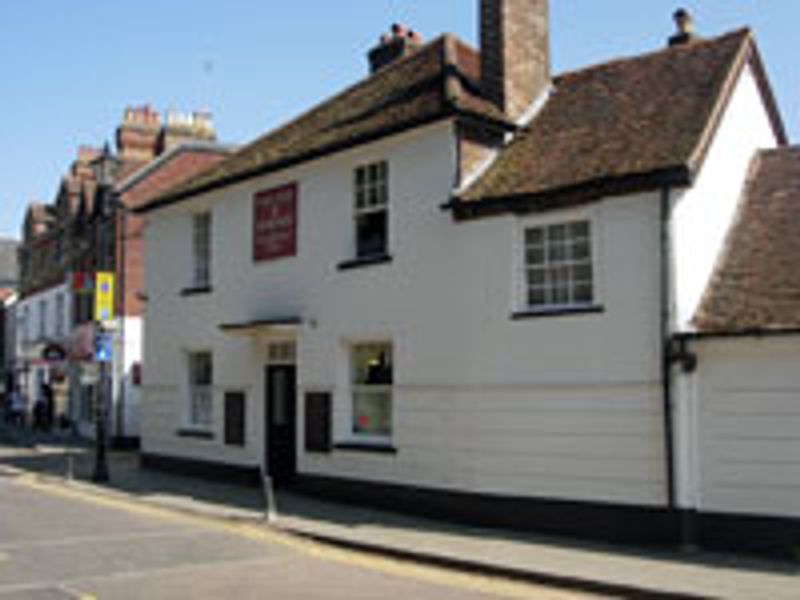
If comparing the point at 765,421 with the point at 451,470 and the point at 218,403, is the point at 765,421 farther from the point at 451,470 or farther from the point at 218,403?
the point at 218,403

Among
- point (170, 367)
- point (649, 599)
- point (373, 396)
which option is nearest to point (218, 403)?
point (170, 367)

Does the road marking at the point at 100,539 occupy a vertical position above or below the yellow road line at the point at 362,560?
above

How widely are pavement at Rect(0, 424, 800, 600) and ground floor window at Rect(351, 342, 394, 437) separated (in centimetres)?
137

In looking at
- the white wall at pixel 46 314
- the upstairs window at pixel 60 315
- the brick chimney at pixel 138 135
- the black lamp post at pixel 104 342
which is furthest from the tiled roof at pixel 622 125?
the upstairs window at pixel 60 315

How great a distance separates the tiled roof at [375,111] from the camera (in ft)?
45.5

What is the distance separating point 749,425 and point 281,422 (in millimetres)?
8666

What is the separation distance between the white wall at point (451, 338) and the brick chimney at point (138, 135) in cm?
1248

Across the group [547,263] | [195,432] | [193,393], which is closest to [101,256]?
[193,393]

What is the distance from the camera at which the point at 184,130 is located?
96.9 ft

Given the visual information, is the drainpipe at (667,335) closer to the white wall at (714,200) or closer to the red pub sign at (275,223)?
the white wall at (714,200)

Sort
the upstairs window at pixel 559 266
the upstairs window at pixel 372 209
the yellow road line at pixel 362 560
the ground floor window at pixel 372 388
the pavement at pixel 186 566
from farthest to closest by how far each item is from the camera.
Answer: the upstairs window at pixel 372 209
the ground floor window at pixel 372 388
the upstairs window at pixel 559 266
the yellow road line at pixel 362 560
the pavement at pixel 186 566

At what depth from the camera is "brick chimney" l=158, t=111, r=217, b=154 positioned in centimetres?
2909

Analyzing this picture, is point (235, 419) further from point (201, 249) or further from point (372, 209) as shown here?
point (372, 209)

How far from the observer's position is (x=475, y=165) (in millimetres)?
13500
